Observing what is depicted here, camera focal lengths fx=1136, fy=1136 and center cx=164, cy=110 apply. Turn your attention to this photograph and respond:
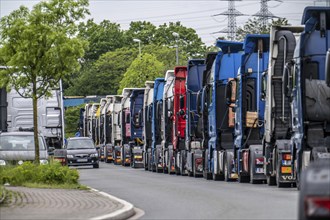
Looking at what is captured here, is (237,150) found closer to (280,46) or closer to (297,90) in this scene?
(280,46)

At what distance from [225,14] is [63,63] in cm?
6144

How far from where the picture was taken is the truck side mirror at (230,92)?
32.7m

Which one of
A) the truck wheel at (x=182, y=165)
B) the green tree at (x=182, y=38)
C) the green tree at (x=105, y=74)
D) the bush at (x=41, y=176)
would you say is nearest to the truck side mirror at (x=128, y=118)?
the truck wheel at (x=182, y=165)

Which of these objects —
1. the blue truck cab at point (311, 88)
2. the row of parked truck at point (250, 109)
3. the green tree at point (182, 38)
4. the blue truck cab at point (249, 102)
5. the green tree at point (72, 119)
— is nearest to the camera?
the blue truck cab at point (311, 88)

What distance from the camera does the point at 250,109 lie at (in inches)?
1257

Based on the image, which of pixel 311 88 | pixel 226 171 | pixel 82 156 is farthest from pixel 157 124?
pixel 311 88

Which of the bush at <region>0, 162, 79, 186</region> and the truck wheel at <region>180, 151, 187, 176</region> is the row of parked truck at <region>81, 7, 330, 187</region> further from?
the bush at <region>0, 162, 79, 186</region>

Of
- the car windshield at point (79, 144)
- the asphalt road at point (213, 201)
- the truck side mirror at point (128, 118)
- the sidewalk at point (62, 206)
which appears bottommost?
the asphalt road at point (213, 201)

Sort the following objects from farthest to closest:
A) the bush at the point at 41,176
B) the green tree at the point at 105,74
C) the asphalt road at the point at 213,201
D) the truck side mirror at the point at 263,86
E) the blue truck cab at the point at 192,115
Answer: the green tree at the point at 105,74 < the blue truck cab at the point at 192,115 < the truck side mirror at the point at 263,86 < the bush at the point at 41,176 < the asphalt road at the point at 213,201

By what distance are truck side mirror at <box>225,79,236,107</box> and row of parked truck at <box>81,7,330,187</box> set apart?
0.03 metres

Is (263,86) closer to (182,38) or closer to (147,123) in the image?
(147,123)

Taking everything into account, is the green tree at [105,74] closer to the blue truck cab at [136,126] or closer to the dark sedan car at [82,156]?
the blue truck cab at [136,126]

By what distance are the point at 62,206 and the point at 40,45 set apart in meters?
12.9

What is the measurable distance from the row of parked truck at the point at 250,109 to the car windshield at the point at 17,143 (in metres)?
5.58
